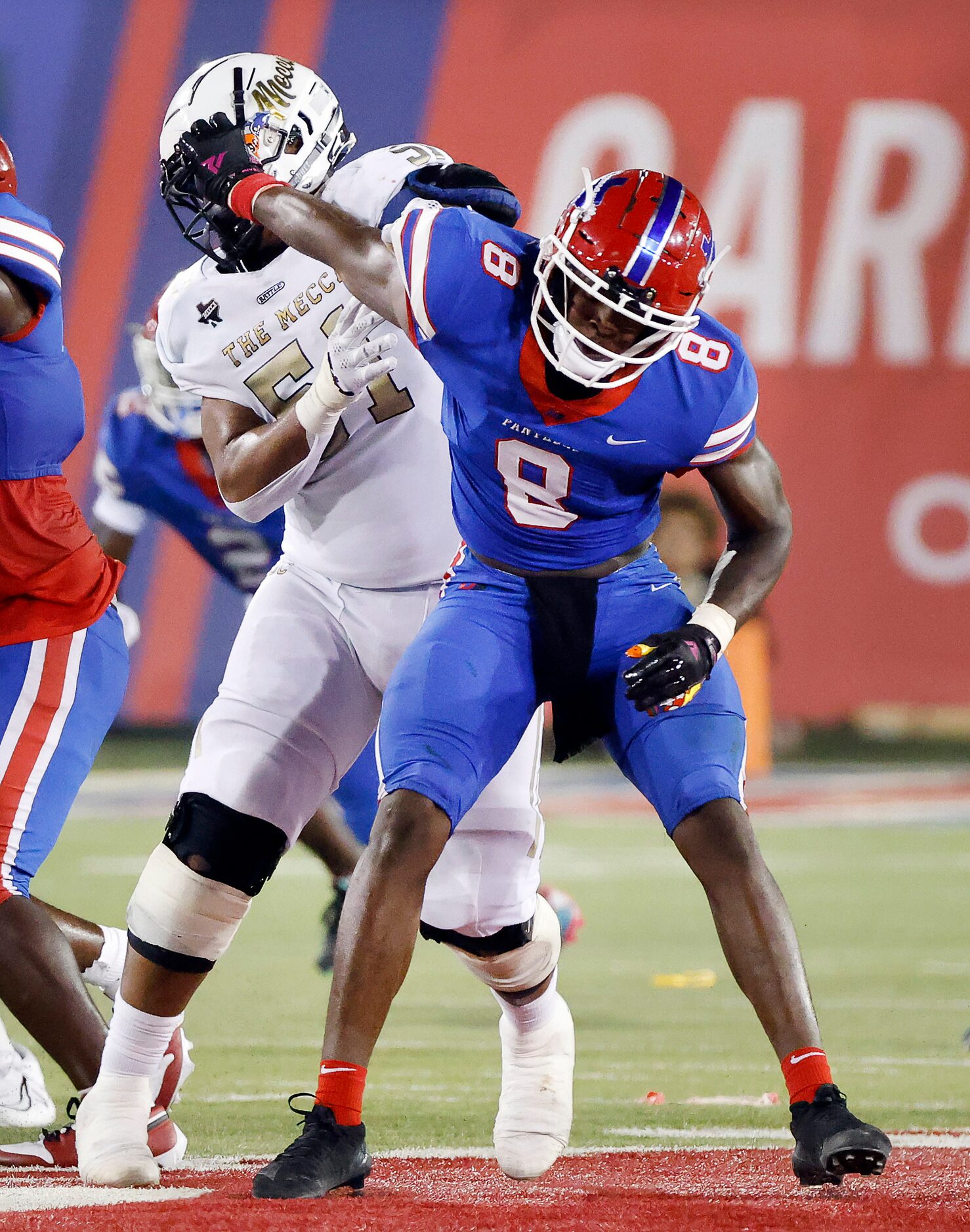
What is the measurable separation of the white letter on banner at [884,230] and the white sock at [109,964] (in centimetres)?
855

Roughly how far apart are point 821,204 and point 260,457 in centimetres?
890

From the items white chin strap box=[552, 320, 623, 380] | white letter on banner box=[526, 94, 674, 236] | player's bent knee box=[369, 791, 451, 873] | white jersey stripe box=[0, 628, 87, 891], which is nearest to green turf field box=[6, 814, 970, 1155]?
white jersey stripe box=[0, 628, 87, 891]

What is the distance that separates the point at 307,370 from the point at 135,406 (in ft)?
5.95

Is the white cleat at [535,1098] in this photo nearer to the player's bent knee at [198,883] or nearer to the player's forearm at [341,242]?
the player's bent knee at [198,883]

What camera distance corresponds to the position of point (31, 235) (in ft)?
10.6

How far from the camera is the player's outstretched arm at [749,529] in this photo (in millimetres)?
3123

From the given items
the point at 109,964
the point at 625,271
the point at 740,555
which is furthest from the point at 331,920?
the point at 625,271

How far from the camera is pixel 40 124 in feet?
37.3

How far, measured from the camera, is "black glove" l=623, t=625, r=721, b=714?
9.48 ft

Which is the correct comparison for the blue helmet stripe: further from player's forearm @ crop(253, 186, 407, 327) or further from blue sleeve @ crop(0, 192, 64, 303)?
blue sleeve @ crop(0, 192, 64, 303)

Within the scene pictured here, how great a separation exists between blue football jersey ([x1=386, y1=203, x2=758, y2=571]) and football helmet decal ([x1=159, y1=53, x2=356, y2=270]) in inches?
19.7

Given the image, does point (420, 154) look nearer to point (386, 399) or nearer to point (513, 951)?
point (386, 399)

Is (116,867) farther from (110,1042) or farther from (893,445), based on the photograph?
(893,445)

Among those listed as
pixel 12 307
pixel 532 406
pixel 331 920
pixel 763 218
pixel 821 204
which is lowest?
pixel 763 218
